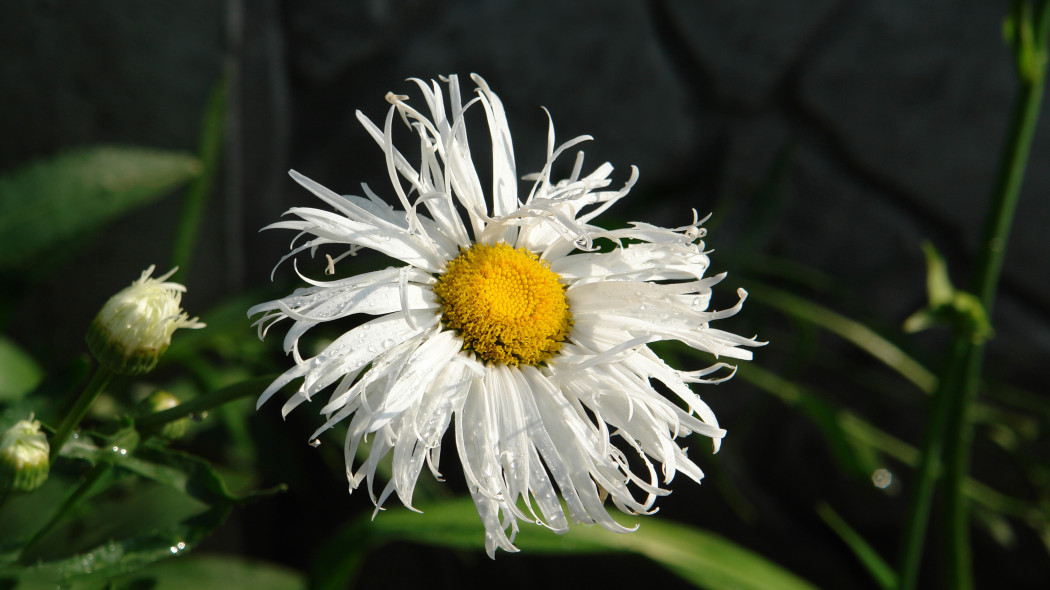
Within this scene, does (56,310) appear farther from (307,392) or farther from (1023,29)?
(1023,29)

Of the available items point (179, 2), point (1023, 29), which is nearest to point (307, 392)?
point (1023, 29)

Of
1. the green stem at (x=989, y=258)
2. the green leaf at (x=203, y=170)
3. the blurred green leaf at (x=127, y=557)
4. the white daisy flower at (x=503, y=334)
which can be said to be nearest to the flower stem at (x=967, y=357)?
the green stem at (x=989, y=258)

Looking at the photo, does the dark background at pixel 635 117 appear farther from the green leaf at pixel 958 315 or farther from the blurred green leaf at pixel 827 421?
the green leaf at pixel 958 315

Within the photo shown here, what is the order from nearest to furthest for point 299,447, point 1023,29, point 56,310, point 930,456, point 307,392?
point 307,392 → point 1023,29 → point 930,456 → point 56,310 → point 299,447

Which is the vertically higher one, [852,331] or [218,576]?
[852,331]

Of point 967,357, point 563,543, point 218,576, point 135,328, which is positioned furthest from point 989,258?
point 218,576

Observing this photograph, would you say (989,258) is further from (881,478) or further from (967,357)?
(881,478)

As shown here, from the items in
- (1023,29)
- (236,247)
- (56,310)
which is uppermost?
(1023,29)
